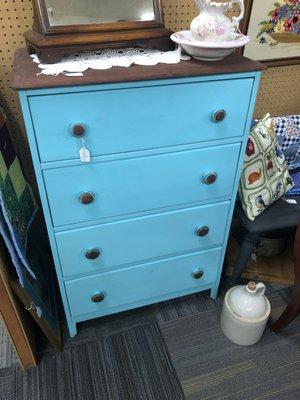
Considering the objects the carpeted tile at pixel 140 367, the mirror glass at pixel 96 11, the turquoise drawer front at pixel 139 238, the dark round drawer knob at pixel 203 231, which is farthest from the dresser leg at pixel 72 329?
the mirror glass at pixel 96 11

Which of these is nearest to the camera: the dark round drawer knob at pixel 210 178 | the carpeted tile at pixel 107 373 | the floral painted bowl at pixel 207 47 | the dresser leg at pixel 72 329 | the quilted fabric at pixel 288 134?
the floral painted bowl at pixel 207 47

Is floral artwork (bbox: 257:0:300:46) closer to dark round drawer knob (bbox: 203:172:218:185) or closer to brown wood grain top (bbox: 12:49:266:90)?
brown wood grain top (bbox: 12:49:266:90)

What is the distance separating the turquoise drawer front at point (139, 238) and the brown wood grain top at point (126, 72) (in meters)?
0.51

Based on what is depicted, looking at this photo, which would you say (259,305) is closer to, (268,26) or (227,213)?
(227,213)

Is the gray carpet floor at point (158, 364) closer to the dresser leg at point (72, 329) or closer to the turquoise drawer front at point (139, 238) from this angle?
the dresser leg at point (72, 329)

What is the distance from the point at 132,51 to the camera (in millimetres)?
1078

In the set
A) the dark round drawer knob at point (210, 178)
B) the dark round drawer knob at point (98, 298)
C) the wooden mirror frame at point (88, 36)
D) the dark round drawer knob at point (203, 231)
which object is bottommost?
the dark round drawer knob at point (98, 298)

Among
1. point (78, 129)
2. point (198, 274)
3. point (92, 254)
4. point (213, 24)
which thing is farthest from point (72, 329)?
point (213, 24)

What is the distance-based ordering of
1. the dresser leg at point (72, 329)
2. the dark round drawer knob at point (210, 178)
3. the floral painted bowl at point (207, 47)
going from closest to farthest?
the floral painted bowl at point (207, 47), the dark round drawer knob at point (210, 178), the dresser leg at point (72, 329)

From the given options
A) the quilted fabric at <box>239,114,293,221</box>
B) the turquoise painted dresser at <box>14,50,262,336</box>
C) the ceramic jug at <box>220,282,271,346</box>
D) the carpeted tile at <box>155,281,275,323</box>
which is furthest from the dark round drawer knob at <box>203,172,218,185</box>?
the carpeted tile at <box>155,281,275,323</box>

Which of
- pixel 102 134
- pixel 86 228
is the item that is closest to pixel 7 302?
pixel 86 228

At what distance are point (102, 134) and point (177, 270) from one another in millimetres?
740

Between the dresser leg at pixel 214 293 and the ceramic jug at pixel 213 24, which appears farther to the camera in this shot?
the dresser leg at pixel 214 293

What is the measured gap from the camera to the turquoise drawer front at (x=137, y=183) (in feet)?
3.39
